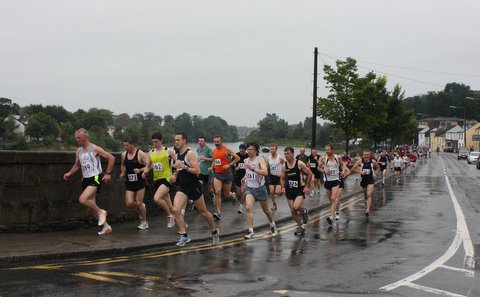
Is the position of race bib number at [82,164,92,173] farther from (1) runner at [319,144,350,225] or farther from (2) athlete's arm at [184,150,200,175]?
(1) runner at [319,144,350,225]

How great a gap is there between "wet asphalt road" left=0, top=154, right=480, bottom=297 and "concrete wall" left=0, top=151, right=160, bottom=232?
8.36ft

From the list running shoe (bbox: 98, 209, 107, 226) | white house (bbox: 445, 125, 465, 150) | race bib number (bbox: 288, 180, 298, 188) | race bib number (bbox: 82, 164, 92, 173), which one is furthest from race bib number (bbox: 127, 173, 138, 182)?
white house (bbox: 445, 125, 465, 150)

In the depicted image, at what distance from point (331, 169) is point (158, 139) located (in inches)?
194

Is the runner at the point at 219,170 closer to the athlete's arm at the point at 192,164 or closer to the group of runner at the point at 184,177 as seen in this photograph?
the group of runner at the point at 184,177

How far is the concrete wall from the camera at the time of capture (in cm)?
1023

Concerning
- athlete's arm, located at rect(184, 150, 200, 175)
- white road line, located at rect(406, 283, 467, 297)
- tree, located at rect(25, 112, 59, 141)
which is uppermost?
tree, located at rect(25, 112, 59, 141)

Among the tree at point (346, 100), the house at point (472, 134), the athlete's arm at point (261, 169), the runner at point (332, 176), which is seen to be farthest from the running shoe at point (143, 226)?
the house at point (472, 134)

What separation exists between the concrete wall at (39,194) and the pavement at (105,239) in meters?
0.27

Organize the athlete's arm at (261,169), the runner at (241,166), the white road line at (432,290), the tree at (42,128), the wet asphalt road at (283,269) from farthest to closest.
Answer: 1. the tree at (42,128)
2. the runner at (241,166)
3. the athlete's arm at (261,169)
4. the wet asphalt road at (283,269)
5. the white road line at (432,290)

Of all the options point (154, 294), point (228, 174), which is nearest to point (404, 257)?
point (154, 294)

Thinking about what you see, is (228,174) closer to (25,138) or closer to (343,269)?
(343,269)

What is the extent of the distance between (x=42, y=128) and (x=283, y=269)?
57.1 feet

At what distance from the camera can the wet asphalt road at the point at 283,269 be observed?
6641 mm

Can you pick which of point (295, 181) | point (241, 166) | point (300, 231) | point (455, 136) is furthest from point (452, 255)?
point (455, 136)
